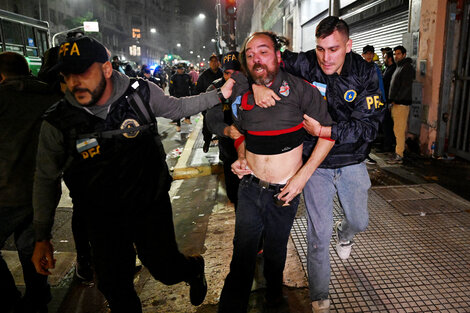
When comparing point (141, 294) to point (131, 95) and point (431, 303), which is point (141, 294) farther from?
point (431, 303)

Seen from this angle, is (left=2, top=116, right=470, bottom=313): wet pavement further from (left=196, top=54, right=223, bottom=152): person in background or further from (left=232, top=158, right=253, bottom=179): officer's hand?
(left=196, top=54, right=223, bottom=152): person in background

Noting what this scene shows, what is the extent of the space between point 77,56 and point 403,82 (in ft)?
21.1

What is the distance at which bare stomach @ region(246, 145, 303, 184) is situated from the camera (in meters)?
2.28

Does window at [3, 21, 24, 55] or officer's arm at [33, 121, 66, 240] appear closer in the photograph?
officer's arm at [33, 121, 66, 240]

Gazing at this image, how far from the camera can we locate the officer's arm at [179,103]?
2439 mm

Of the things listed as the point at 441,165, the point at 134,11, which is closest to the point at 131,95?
the point at 441,165

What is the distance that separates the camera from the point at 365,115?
97.5 inches

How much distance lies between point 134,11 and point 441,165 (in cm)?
8560

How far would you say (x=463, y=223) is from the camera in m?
3.93

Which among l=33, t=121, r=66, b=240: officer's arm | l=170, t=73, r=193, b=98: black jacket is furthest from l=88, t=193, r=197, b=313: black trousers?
l=170, t=73, r=193, b=98: black jacket

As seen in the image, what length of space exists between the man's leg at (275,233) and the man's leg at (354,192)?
57 cm

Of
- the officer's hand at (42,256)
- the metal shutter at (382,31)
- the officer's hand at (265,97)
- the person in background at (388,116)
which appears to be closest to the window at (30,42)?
the metal shutter at (382,31)

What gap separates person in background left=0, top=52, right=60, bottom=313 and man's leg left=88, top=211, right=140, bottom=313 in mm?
971

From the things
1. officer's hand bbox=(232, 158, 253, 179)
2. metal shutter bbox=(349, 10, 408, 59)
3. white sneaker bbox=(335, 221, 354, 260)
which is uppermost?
metal shutter bbox=(349, 10, 408, 59)
